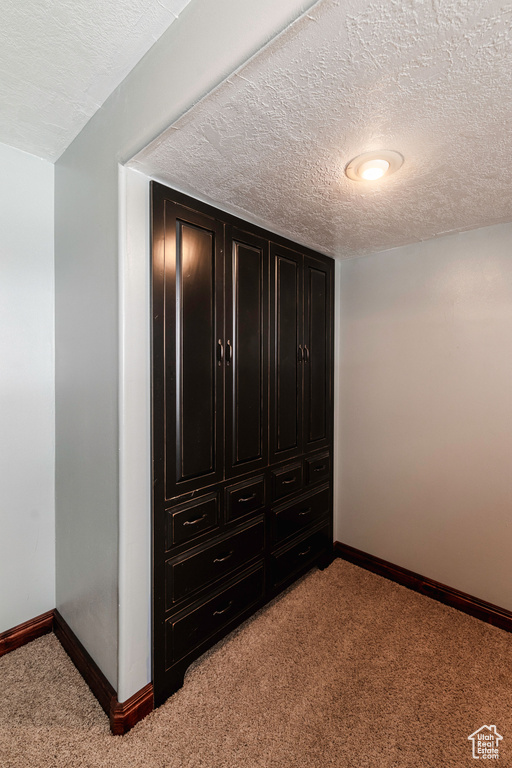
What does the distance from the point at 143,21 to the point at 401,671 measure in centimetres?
280

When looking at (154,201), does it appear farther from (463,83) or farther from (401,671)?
(401,671)

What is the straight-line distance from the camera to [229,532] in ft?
6.07

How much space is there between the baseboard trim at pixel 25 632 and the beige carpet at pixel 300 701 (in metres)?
0.05

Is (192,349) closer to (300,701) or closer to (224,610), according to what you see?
(224,610)

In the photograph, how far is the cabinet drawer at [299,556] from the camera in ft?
7.12

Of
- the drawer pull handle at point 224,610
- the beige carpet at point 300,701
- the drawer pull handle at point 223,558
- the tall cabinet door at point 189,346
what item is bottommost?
the beige carpet at point 300,701

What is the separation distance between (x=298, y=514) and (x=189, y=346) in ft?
4.53

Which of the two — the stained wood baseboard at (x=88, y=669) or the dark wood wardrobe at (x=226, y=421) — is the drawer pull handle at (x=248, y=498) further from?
the stained wood baseboard at (x=88, y=669)

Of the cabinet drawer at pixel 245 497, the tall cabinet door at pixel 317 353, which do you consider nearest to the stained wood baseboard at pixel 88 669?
the cabinet drawer at pixel 245 497

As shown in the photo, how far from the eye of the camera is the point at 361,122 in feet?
3.85

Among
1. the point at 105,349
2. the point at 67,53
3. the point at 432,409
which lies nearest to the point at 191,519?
the point at 105,349

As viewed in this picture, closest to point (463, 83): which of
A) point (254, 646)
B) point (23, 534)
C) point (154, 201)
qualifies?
point (154, 201)

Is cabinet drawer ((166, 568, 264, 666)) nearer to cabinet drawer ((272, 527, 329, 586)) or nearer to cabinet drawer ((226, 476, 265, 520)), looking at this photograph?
cabinet drawer ((272, 527, 329, 586))

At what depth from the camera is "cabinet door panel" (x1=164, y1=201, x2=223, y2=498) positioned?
1.56 metres
